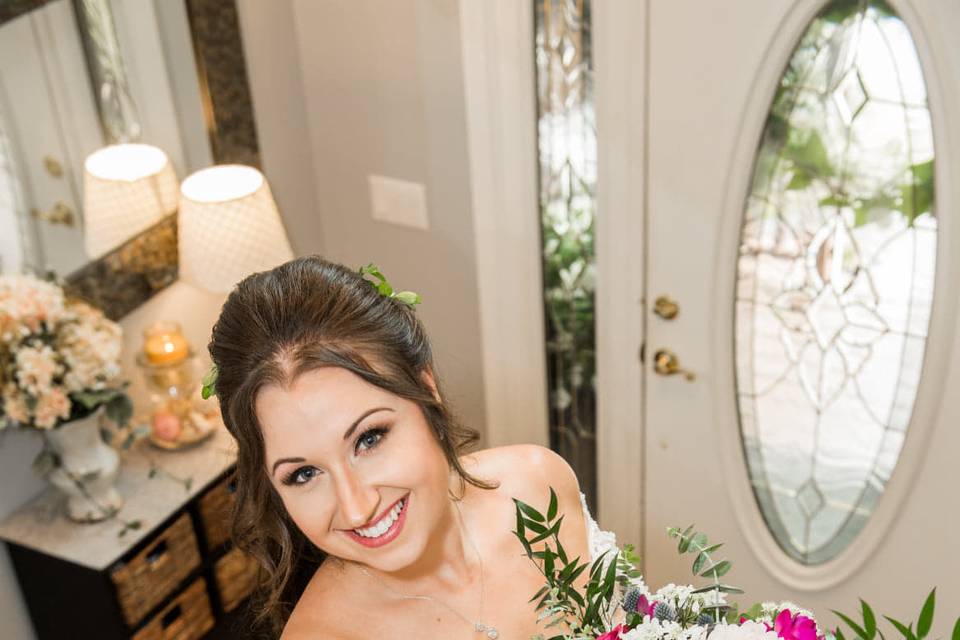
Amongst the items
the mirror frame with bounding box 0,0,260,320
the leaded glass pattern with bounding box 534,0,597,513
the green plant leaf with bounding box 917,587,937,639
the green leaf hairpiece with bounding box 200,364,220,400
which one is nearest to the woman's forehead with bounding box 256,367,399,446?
the green leaf hairpiece with bounding box 200,364,220,400

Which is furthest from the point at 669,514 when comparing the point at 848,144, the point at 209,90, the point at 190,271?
the point at 209,90

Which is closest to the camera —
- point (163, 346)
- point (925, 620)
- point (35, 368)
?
point (925, 620)

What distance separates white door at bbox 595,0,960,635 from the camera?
2295mm

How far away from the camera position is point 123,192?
2623 mm

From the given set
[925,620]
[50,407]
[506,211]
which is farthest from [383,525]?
[506,211]

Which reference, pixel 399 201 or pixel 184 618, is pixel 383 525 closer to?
pixel 184 618

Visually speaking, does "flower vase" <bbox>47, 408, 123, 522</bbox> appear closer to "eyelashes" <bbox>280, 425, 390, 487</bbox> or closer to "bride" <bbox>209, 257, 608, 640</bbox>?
"bride" <bbox>209, 257, 608, 640</bbox>

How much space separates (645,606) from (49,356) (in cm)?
147

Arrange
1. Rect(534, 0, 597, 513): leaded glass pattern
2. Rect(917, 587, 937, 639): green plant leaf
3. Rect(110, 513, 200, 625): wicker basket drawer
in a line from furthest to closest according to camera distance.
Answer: Rect(534, 0, 597, 513): leaded glass pattern
Rect(110, 513, 200, 625): wicker basket drawer
Rect(917, 587, 937, 639): green plant leaf

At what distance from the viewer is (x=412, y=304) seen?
1.67 m

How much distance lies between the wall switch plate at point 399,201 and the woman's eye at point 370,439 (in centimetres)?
151

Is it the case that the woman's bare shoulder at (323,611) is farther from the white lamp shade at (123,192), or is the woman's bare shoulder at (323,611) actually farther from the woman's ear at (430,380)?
the white lamp shade at (123,192)

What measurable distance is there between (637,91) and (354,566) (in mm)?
1298

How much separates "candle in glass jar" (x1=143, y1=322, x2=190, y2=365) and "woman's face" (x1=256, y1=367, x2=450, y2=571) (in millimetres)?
1231
